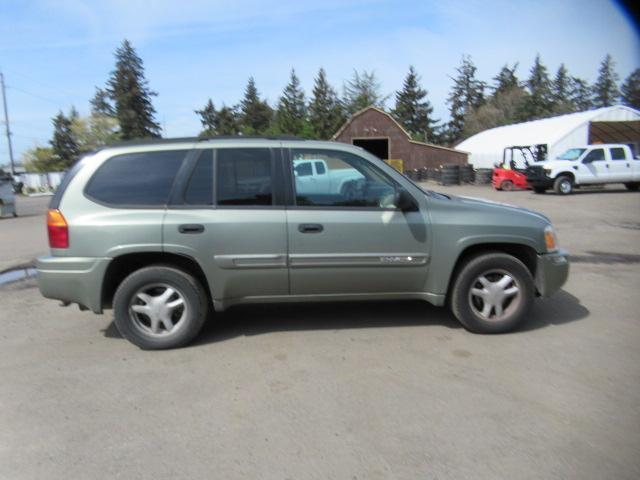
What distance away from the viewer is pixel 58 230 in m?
4.44

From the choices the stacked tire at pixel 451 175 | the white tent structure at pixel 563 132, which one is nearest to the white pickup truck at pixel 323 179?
the white tent structure at pixel 563 132

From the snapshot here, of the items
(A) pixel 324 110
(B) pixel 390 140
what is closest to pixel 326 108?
(A) pixel 324 110

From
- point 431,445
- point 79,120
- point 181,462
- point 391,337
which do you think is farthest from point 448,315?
point 79,120

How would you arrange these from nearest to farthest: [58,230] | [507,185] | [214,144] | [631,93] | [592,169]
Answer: [58,230] → [214,144] → [592,169] → [507,185] → [631,93]

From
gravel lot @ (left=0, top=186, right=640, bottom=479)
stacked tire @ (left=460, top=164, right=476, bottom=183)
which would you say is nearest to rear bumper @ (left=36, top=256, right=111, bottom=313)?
gravel lot @ (left=0, top=186, right=640, bottom=479)

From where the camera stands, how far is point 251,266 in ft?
14.9

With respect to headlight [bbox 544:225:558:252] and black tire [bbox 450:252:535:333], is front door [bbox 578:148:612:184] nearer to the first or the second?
headlight [bbox 544:225:558:252]

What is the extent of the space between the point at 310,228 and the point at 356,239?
0.43 metres

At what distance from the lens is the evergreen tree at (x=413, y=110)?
78.0 m

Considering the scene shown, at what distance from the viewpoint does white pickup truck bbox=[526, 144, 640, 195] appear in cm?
2192

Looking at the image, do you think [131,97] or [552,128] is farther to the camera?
[131,97]

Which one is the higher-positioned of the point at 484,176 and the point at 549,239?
the point at 484,176

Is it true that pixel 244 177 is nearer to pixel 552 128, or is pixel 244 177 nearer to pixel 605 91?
pixel 552 128

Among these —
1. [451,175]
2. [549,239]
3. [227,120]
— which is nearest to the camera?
[549,239]
